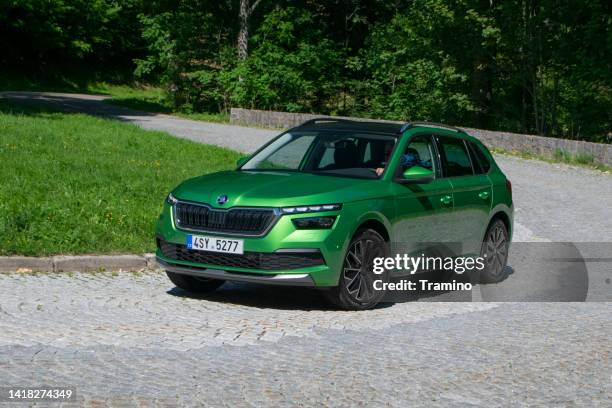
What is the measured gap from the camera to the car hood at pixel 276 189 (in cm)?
912

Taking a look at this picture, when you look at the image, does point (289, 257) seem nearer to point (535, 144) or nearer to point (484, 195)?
point (484, 195)

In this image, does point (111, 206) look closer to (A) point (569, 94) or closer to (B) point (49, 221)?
(B) point (49, 221)

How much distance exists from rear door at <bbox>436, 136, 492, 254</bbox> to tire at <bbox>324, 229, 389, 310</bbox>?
155 cm

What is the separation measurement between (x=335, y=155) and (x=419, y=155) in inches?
35.6

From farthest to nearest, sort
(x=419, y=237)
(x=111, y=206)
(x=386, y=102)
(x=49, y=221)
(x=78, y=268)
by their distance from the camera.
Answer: (x=386, y=102), (x=111, y=206), (x=49, y=221), (x=78, y=268), (x=419, y=237)

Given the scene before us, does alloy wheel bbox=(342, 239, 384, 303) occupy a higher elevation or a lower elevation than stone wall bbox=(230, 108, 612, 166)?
higher

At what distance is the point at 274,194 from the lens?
9180mm

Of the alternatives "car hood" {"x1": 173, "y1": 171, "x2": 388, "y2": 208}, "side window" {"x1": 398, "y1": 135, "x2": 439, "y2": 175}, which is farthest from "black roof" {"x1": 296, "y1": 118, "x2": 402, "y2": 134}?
"car hood" {"x1": 173, "y1": 171, "x2": 388, "y2": 208}

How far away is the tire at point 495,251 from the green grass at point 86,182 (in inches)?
148

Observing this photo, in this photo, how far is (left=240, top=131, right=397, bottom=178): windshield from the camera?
33.2ft

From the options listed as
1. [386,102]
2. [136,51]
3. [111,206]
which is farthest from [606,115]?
[136,51]

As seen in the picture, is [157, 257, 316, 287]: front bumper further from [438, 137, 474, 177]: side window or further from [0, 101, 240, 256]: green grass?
[0, 101, 240, 256]: green grass

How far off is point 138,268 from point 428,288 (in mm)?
3133

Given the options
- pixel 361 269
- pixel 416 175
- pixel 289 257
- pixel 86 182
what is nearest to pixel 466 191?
pixel 416 175
